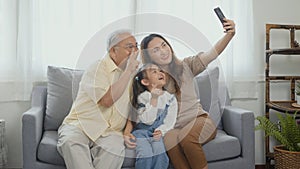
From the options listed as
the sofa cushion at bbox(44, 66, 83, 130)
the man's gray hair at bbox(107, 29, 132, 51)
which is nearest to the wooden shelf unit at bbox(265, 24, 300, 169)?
the man's gray hair at bbox(107, 29, 132, 51)

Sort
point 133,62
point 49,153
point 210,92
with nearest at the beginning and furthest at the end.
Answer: point 133,62 < point 49,153 < point 210,92

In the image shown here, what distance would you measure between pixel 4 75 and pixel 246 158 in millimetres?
1698

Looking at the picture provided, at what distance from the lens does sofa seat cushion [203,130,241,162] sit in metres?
2.10

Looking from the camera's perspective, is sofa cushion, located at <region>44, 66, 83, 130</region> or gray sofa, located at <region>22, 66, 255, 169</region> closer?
gray sofa, located at <region>22, 66, 255, 169</region>

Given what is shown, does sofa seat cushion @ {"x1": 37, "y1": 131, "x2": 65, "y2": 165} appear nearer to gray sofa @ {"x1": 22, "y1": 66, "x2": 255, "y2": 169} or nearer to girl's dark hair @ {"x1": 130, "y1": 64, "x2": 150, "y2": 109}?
gray sofa @ {"x1": 22, "y1": 66, "x2": 255, "y2": 169}

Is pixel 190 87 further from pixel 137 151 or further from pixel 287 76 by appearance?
pixel 287 76

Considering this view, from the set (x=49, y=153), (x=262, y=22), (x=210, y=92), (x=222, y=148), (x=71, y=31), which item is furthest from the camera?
(x=262, y=22)

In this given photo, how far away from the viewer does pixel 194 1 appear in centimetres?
281

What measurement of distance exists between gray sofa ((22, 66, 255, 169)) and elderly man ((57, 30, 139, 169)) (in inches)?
4.2

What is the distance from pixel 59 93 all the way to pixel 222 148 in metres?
1.09

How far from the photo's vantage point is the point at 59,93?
2.47 meters


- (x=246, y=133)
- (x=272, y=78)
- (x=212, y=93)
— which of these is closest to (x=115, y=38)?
(x=212, y=93)

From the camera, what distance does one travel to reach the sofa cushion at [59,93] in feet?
7.93

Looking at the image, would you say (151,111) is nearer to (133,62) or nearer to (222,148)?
(133,62)
